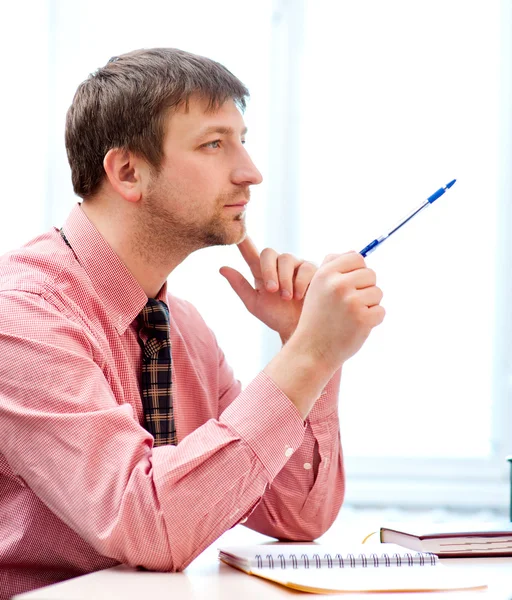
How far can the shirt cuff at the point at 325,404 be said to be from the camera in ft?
4.74

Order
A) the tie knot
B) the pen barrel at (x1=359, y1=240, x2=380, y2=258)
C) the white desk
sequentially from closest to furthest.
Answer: the white desk, the pen barrel at (x1=359, y1=240, x2=380, y2=258), the tie knot

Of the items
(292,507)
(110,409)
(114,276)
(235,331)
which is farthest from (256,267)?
(235,331)

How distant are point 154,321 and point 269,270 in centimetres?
27

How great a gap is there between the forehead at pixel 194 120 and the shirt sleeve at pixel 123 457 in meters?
0.49

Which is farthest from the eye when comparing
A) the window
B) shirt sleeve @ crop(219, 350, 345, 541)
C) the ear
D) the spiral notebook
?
the window

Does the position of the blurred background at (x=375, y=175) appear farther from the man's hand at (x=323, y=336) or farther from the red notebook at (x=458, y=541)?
the man's hand at (x=323, y=336)

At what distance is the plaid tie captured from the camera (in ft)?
4.25

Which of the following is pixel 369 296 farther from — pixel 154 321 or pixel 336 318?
pixel 154 321

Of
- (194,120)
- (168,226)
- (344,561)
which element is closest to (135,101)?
(194,120)

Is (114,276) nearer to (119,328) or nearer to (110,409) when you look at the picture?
(119,328)

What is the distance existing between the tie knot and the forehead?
0.31 metres

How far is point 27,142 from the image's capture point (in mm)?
2799

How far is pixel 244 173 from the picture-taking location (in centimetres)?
140

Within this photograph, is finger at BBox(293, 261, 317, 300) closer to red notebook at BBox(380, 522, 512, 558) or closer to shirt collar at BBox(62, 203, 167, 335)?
shirt collar at BBox(62, 203, 167, 335)
